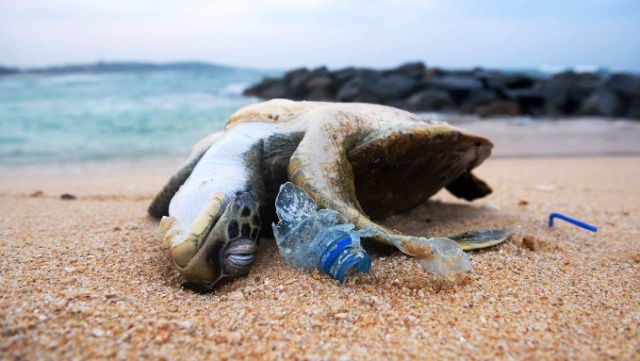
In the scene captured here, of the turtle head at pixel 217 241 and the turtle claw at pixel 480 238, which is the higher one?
the turtle head at pixel 217 241

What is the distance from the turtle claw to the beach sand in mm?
52

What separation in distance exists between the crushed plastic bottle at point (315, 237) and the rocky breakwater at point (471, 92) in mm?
12373

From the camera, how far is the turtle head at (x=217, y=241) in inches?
72.9

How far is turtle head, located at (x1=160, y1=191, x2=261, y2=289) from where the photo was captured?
185cm

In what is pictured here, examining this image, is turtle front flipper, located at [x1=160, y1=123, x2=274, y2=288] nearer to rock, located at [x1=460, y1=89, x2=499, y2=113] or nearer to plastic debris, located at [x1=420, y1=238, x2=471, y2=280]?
plastic debris, located at [x1=420, y1=238, x2=471, y2=280]

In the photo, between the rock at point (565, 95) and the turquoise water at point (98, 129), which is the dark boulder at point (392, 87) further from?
the turquoise water at point (98, 129)

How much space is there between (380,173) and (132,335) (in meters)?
1.50

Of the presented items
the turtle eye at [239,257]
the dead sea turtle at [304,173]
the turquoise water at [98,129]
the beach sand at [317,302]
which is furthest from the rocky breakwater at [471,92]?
the turtle eye at [239,257]

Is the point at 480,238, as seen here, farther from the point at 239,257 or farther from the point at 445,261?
the point at 239,257

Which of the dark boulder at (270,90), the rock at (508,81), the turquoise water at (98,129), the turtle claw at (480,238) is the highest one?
the rock at (508,81)

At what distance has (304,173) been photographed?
6.75 feet

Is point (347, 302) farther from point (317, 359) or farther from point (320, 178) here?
point (320, 178)

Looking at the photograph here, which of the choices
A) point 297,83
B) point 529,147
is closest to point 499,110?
point 529,147

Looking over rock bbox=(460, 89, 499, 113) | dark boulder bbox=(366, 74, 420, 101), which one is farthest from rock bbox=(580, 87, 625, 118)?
dark boulder bbox=(366, 74, 420, 101)
